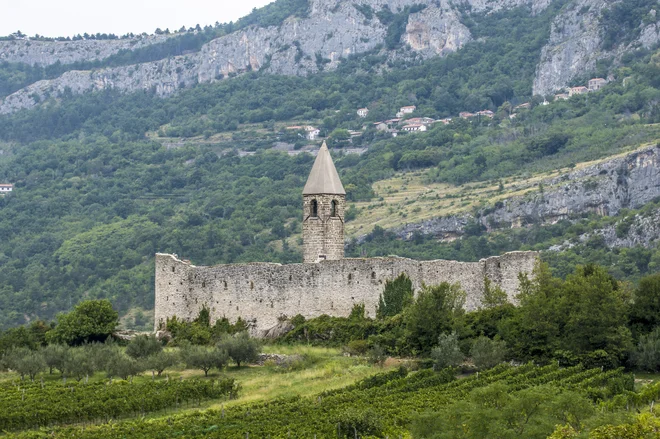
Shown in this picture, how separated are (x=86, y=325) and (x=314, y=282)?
1043 centimetres

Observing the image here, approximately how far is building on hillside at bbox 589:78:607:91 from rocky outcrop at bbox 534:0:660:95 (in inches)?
251

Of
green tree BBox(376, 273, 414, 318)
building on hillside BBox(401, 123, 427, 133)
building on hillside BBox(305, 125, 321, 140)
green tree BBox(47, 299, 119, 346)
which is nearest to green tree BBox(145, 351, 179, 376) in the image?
green tree BBox(47, 299, 119, 346)

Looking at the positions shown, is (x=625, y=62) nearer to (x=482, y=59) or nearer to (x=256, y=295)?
(x=482, y=59)

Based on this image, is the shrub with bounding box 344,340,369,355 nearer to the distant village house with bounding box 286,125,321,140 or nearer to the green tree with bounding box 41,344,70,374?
the green tree with bounding box 41,344,70,374

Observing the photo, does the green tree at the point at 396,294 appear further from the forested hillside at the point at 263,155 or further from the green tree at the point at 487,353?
the forested hillside at the point at 263,155

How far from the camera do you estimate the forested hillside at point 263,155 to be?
111 meters

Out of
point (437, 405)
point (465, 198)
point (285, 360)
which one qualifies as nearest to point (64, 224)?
point (465, 198)

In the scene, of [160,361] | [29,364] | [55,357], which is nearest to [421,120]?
[55,357]

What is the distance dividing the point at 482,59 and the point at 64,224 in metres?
62.9

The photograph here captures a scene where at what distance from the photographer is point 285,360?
5391 cm

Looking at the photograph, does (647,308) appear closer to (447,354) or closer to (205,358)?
(447,354)

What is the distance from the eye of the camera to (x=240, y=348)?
5388 centimetres

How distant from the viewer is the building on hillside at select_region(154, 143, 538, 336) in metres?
56.5

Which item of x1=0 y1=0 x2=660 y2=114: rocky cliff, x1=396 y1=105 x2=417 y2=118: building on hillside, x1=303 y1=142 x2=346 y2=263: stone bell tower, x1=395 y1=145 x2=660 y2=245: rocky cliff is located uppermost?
x1=0 y1=0 x2=660 y2=114: rocky cliff
